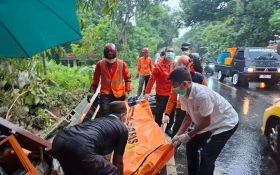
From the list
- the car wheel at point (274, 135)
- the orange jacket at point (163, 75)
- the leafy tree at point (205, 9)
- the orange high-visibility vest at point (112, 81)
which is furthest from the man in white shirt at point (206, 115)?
the leafy tree at point (205, 9)

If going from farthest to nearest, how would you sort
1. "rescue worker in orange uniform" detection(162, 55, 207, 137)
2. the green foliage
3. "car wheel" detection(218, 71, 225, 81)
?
"car wheel" detection(218, 71, 225, 81), the green foliage, "rescue worker in orange uniform" detection(162, 55, 207, 137)

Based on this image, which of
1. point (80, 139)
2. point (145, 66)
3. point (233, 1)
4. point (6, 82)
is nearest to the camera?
point (80, 139)

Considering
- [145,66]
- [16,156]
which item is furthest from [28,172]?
[145,66]

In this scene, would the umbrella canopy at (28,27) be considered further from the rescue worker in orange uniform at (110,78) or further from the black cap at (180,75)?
the rescue worker in orange uniform at (110,78)

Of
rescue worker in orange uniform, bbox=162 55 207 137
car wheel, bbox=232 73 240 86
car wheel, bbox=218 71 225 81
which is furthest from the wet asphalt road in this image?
car wheel, bbox=218 71 225 81

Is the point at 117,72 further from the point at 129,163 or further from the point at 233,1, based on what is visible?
the point at 233,1

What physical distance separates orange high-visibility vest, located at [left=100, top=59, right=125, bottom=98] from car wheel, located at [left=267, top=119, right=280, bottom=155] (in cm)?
273

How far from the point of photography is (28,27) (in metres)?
2.49

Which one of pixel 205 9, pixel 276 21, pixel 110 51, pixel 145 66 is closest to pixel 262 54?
pixel 276 21

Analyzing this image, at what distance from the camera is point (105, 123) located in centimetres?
343

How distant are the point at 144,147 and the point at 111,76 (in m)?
2.01

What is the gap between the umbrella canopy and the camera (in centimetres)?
247

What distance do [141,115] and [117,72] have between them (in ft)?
3.19

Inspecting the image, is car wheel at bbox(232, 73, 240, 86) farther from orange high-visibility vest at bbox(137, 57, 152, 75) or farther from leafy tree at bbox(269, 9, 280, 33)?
orange high-visibility vest at bbox(137, 57, 152, 75)
